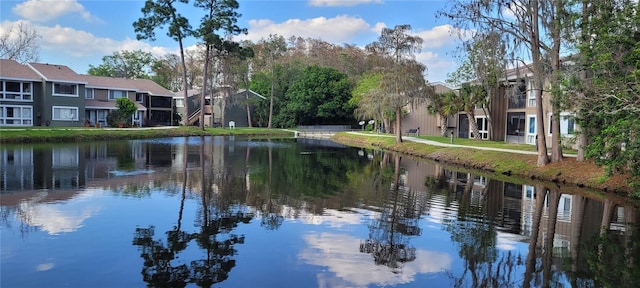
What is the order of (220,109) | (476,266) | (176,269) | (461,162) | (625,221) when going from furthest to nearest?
1. (220,109)
2. (461,162)
3. (625,221)
4. (476,266)
5. (176,269)

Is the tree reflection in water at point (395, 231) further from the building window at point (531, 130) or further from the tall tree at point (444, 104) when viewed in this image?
the tall tree at point (444, 104)

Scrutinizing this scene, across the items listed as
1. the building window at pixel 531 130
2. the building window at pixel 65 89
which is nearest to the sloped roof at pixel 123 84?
the building window at pixel 65 89

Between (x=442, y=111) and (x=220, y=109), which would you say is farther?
(x=220, y=109)

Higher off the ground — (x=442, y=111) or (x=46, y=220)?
(x=442, y=111)

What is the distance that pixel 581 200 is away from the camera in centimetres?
1558

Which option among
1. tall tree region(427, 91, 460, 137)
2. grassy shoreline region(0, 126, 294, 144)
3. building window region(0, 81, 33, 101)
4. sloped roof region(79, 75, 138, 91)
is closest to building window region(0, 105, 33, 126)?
building window region(0, 81, 33, 101)

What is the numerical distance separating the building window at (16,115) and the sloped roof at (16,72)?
2.77m

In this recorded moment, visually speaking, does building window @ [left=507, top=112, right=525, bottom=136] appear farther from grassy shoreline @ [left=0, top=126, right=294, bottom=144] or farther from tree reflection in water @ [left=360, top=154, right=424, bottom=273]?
grassy shoreline @ [left=0, top=126, right=294, bottom=144]

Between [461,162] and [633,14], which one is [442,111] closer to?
[461,162]

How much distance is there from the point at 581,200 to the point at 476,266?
347 inches

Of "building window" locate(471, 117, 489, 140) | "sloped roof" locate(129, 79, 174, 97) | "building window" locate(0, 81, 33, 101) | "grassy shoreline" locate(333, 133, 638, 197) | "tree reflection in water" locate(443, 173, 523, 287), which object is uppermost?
"sloped roof" locate(129, 79, 174, 97)

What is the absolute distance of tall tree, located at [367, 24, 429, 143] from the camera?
35.0m

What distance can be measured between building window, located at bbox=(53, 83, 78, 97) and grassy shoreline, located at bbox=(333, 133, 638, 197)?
35.6 meters

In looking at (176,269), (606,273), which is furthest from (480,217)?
(176,269)
